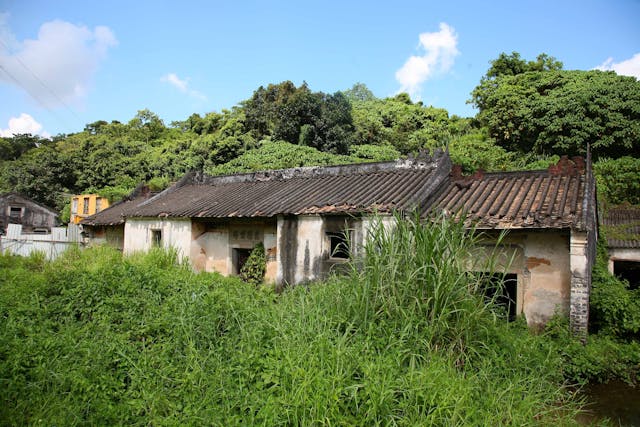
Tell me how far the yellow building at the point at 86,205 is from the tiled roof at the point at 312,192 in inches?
391

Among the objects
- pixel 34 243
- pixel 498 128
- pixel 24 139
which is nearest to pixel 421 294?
pixel 34 243

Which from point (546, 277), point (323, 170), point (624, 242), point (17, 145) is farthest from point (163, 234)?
point (17, 145)

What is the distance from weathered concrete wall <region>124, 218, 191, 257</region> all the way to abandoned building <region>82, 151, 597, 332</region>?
31 millimetres

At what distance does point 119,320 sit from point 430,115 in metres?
27.5

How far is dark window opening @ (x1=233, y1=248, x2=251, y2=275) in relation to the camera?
11.8 meters

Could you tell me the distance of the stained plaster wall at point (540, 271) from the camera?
7641 millimetres

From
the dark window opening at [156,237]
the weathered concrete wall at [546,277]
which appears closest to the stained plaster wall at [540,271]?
the weathered concrete wall at [546,277]

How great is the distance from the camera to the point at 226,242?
464 inches

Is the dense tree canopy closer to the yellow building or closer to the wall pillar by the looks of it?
the yellow building

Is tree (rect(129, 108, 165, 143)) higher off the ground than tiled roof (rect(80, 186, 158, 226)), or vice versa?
tree (rect(129, 108, 165, 143))

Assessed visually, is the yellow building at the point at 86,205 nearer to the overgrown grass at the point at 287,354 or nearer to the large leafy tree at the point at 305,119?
the large leafy tree at the point at 305,119

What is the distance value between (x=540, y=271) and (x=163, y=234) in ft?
32.5

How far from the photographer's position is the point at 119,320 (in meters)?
5.27

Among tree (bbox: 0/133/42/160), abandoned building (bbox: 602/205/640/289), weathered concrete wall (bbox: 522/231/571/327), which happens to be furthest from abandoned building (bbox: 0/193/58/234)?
abandoned building (bbox: 602/205/640/289)
